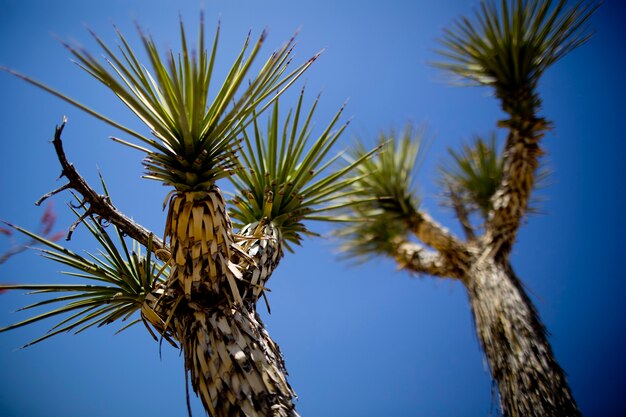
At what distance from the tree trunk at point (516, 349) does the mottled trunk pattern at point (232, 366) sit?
175cm

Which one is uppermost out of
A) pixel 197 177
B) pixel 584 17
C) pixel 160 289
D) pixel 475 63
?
pixel 475 63

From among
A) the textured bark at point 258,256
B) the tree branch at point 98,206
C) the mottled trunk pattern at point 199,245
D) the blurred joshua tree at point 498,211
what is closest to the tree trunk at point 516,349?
the blurred joshua tree at point 498,211

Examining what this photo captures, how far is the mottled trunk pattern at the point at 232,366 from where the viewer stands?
135 cm

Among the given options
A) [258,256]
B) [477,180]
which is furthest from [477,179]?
[258,256]

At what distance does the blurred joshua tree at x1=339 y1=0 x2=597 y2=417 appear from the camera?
263cm

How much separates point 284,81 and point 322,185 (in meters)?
0.63

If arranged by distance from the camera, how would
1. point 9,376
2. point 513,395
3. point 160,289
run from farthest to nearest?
point 9,376 → point 513,395 → point 160,289

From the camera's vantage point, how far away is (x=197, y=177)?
1.52m

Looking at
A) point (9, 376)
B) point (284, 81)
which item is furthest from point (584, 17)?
point (9, 376)

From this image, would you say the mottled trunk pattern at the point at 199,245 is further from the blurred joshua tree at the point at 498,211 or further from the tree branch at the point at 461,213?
the tree branch at the point at 461,213

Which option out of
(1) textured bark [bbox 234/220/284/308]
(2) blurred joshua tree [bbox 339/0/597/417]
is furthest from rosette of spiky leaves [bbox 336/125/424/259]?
(1) textured bark [bbox 234/220/284/308]

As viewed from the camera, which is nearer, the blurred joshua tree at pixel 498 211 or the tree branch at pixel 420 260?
the blurred joshua tree at pixel 498 211

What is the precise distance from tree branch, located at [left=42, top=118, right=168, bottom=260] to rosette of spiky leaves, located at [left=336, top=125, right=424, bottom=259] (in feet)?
7.35

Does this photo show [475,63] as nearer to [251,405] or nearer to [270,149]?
[270,149]
